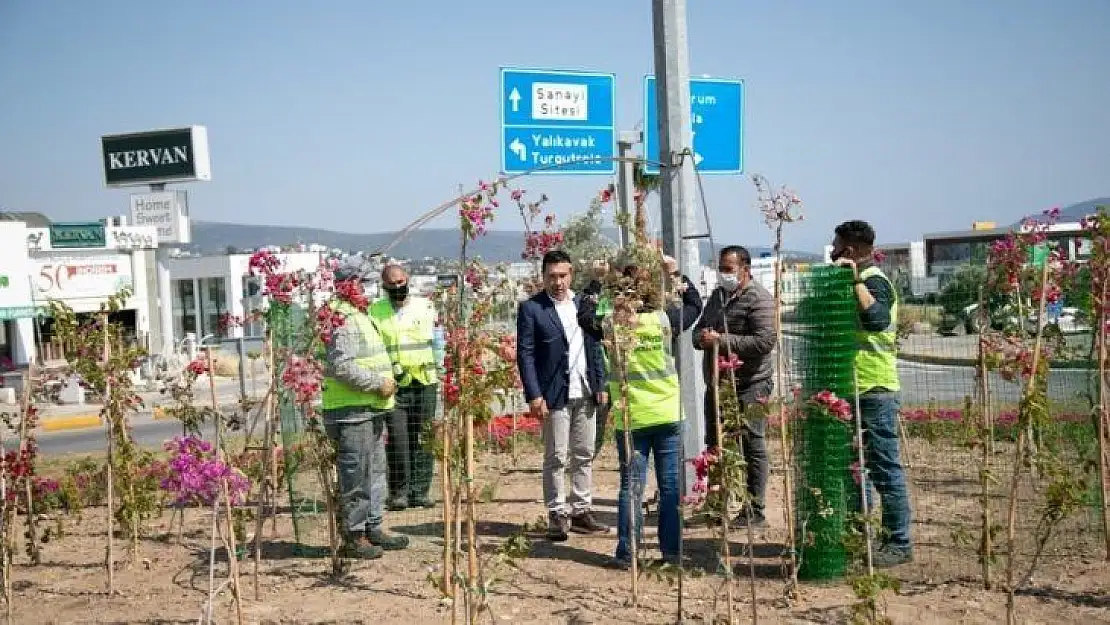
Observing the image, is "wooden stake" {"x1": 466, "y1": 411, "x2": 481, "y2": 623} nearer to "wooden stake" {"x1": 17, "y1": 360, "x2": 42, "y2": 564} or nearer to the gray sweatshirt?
the gray sweatshirt

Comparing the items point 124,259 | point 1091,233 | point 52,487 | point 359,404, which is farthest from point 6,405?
point 1091,233

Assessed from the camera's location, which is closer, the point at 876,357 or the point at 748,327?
the point at 876,357

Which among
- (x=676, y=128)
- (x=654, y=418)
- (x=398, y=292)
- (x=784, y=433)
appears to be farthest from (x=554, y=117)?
(x=784, y=433)

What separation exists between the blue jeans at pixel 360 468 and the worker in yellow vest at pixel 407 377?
2.18 feet

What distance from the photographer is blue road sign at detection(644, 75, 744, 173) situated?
27.9 ft

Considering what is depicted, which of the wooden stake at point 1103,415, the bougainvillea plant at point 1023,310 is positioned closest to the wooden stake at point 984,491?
the bougainvillea plant at point 1023,310

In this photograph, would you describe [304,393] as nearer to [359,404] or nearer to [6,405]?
[359,404]

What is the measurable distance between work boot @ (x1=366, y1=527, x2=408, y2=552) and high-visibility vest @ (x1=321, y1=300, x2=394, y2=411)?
78cm

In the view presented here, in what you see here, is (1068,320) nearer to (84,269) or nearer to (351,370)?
(351,370)

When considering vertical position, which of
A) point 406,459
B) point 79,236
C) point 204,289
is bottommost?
point 406,459

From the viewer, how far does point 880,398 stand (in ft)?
18.6

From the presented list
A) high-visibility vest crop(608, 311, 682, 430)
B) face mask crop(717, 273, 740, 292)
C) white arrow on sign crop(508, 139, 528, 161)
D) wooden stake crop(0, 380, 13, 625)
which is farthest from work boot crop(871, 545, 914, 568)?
white arrow on sign crop(508, 139, 528, 161)

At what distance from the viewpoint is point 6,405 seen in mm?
23422

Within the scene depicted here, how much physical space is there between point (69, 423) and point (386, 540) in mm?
16592
